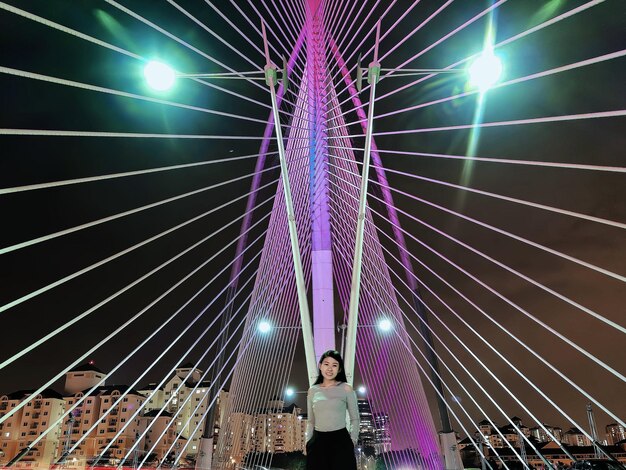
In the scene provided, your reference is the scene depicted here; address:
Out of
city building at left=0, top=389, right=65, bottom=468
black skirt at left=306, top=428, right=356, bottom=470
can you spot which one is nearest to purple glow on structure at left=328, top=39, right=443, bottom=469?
black skirt at left=306, top=428, right=356, bottom=470

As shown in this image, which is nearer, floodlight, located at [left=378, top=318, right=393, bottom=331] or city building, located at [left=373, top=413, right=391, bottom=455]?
floodlight, located at [left=378, top=318, right=393, bottom=331]

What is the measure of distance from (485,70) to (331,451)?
4.08 meters

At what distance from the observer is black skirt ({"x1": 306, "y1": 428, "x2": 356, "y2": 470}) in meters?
2.87

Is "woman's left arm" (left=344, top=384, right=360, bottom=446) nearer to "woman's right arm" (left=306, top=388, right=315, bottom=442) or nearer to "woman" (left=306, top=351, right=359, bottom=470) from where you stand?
"woman" (left=306, top=351, right=359, bottom=470)

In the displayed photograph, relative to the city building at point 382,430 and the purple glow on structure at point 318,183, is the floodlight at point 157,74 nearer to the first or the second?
the purple glow on structure at point 318,183

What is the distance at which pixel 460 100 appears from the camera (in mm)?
6488

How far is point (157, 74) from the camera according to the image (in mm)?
5352

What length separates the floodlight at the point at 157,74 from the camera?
17.5 ft

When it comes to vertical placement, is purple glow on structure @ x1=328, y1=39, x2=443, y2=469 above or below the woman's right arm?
above

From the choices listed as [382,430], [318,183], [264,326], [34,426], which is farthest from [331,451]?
[34,426]

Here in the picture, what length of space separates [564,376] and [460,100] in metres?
3.47

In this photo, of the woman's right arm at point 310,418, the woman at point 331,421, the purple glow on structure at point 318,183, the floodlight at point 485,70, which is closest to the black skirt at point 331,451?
the woman at point 331,421

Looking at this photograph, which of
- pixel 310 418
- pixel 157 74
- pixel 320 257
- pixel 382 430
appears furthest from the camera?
pixel 382 430

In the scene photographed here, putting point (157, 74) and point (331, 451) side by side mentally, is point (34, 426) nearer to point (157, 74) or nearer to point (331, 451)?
point (157, 74)
